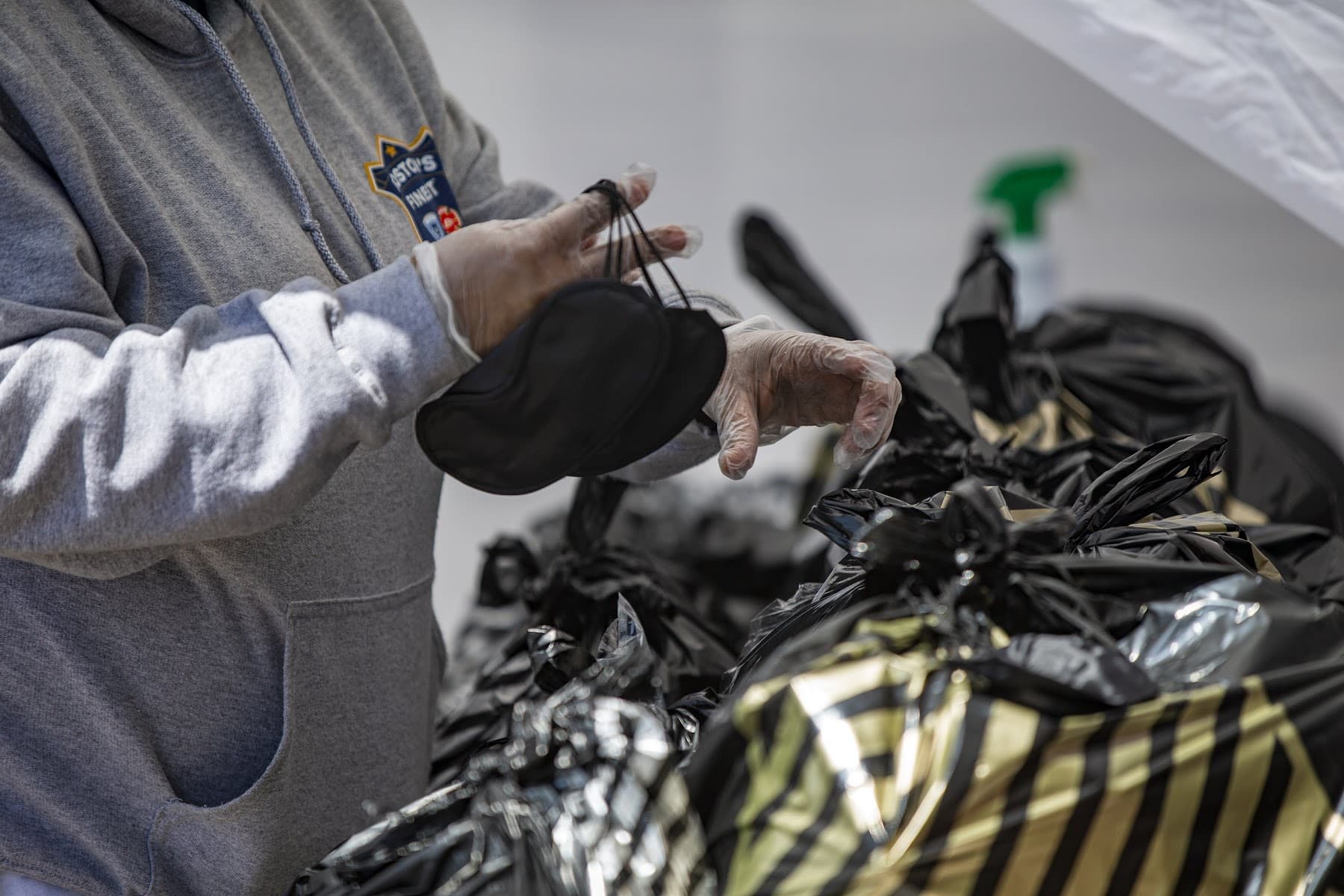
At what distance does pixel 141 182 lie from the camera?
1.59 feet

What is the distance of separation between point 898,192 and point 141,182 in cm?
174

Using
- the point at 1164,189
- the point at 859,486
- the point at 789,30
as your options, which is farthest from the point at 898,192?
the point at 859,486

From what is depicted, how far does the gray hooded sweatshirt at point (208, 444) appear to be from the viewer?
0.40m

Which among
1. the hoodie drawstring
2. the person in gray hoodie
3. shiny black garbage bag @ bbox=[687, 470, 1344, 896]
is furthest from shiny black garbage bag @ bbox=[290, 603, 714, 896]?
the hoodie drawstring

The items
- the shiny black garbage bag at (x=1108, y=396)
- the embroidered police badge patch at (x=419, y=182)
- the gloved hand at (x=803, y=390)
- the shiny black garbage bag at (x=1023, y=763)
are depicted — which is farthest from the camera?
the shiny black garbage bag at (x=1108, y=396)

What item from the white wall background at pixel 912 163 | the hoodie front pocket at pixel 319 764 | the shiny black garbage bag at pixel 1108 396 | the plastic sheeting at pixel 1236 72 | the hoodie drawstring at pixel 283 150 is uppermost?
the plastic sheeting at pixel 1236 72

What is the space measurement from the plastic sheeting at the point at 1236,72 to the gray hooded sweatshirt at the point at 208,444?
36 cm

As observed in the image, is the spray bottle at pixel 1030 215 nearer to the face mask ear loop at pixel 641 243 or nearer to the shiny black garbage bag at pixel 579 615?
the shiny black garbage bag at pixel 579 615

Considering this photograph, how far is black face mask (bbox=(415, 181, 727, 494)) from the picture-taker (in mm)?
413

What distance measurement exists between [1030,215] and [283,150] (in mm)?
1044

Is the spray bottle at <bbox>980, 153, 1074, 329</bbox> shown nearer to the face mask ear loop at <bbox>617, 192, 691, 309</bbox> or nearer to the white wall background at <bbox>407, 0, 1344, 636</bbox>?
the white wall background at <bbox>407, 0, 1344, 636</bbox>

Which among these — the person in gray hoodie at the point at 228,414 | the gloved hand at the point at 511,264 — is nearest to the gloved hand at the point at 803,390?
the person in gray hoodie at the point at 228,414

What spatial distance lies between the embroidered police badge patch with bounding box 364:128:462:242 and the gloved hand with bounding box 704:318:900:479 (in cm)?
22

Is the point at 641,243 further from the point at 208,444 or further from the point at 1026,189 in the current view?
the point at 1026,189
